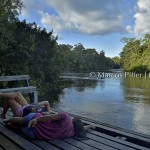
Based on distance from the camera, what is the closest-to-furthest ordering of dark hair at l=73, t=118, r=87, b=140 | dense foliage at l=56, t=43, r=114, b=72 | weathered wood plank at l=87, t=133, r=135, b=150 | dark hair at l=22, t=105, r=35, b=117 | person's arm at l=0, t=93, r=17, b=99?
weathered wood plank at l=87, t=133, r=135, b=150 → dark hair at l=73, t=118, r=87, b=140 → dark hair at l=22, t=105, r=35, b=117 → person's arm at l=0, t=93, r=17, b=99 → dense foliage at l=56, t=43, r=114, b=72

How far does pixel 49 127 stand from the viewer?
15.1 feet

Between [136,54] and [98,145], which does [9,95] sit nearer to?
[98,145]

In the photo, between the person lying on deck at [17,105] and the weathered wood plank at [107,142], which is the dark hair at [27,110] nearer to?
the person lying on deck at [17,105]

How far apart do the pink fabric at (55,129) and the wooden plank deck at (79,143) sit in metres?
0.11

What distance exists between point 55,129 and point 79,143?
46 cm

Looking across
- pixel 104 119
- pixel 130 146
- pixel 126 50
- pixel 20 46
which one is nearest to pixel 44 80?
pixel 20 46

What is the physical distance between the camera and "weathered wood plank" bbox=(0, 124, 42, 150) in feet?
13.7

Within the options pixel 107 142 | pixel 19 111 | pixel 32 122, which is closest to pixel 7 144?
pixel 32 122

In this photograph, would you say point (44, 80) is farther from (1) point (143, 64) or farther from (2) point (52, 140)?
(1) point (143, 64)

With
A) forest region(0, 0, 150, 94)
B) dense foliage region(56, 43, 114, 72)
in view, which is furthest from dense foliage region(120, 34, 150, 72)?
forest region(0, 0, 150, 94)

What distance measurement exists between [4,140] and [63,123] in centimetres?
92

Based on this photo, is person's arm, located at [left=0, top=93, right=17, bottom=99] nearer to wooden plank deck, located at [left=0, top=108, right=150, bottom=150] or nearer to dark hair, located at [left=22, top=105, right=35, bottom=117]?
dark hair, located at [left=22, top=105, right=35, bottom=117]

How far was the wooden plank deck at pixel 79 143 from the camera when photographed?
417 centimetres

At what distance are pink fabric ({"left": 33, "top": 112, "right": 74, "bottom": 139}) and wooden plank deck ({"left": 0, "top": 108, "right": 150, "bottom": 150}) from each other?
0.34ft
